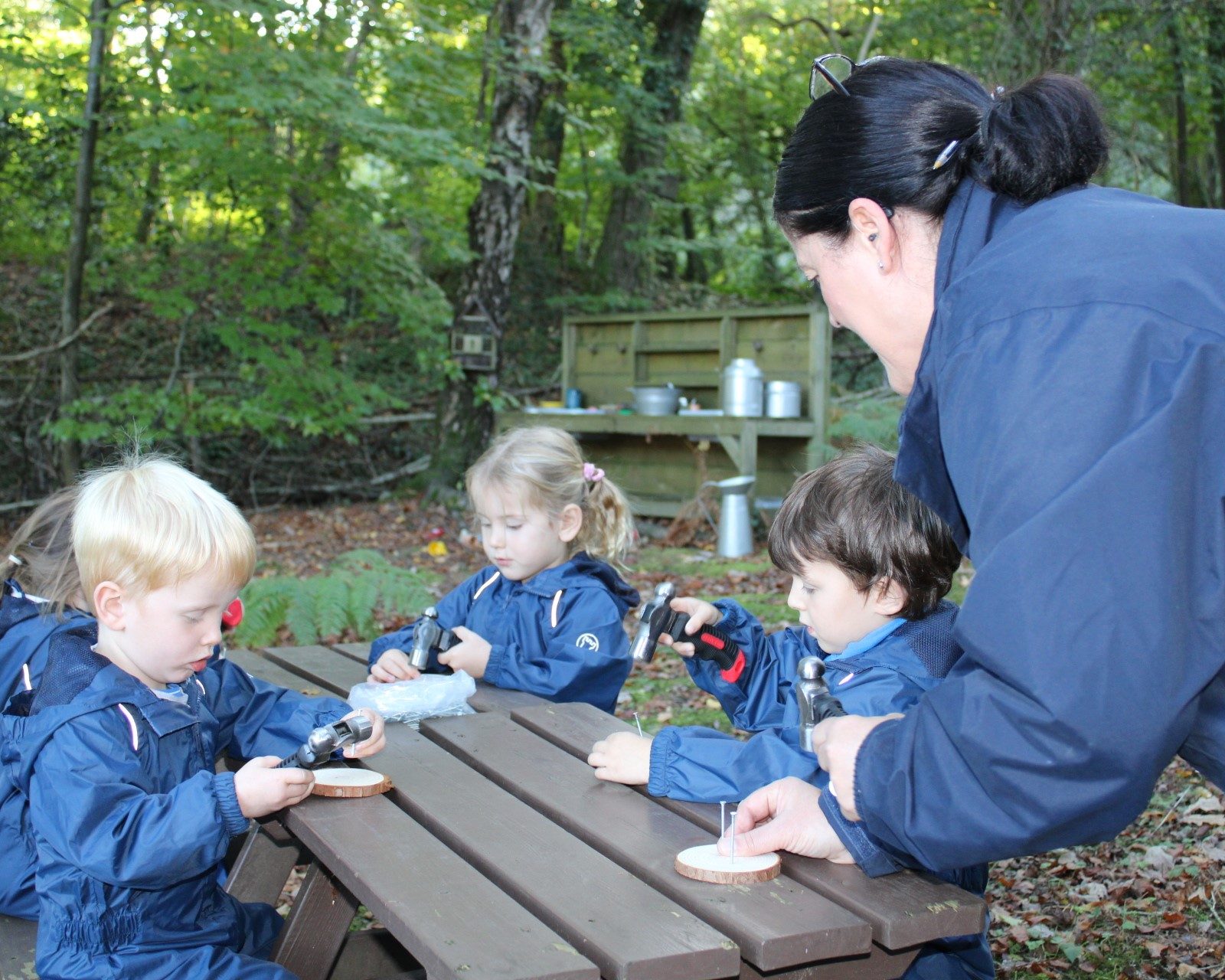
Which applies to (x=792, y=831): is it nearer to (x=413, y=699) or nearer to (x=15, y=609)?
(x=413, y=699)

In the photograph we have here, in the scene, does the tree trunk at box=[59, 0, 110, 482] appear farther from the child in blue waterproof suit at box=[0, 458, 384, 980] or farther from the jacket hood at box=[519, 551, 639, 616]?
the child in blue waterproof suit at box=[0, 458, 384, 980]

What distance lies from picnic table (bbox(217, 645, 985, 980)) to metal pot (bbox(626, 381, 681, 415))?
7.76 m

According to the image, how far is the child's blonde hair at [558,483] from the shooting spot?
12.8 ft

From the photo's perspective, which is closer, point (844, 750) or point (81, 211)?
point (844, 750)

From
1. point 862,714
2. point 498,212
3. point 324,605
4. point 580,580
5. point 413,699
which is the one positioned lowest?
point 324,605

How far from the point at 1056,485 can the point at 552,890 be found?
0.98m

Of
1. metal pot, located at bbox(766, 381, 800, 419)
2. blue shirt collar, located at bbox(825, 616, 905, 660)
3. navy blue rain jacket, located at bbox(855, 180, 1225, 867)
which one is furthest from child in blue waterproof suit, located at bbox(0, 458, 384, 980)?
metal pot, located at bbox(766, 381, 800, 419)

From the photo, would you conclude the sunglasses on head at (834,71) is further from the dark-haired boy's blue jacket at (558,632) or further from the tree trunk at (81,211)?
the tree trunk at (81,211)

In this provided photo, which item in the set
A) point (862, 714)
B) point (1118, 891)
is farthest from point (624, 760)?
point (1118, 891)

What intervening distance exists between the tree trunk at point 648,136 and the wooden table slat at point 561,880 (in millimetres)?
12879

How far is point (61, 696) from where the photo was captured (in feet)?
7.58

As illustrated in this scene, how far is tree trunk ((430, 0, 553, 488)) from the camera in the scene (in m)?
10.1

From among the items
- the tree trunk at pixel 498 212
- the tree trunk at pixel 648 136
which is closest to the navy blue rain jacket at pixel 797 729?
the tree trunk at pixel 498 212

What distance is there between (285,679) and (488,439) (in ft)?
24.7
